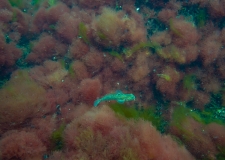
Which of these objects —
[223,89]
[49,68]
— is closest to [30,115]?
[49,68]

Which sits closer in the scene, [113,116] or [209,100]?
[113,116]

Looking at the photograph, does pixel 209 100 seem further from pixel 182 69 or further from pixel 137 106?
pixel 137 106

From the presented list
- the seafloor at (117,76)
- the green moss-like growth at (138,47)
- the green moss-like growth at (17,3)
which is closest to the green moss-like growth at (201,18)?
the seafloor at (117,76)

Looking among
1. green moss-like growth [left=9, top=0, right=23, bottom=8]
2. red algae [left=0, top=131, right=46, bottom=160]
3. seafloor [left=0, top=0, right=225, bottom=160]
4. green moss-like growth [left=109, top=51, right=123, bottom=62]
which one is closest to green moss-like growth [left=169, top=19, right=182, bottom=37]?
seafloor [left=0, top=0, right=225, bottom=160]

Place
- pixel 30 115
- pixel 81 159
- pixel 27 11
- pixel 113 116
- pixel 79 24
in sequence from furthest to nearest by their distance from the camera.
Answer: pixel 27 11
pixel 79 24
pixel 30 115
pixel 113 116
pixel 81 159

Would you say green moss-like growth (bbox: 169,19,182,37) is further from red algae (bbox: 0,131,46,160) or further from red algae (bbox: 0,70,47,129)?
red algae (bbox: 0,131,46,160)

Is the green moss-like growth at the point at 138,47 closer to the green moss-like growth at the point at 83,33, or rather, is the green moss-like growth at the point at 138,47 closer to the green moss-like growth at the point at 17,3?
the green moss-like growth at the point at 83,33
